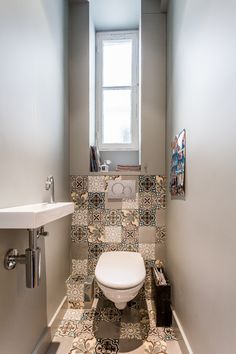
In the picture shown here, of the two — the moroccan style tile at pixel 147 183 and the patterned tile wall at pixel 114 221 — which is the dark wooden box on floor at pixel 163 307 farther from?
the moroccan style tile at pixel 147 183

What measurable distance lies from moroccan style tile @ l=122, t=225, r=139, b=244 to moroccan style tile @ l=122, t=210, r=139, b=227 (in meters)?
0.03

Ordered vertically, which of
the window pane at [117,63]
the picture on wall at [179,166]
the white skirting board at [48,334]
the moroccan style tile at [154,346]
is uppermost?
the window pane at [117,63]

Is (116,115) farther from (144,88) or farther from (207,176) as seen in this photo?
(207,176)

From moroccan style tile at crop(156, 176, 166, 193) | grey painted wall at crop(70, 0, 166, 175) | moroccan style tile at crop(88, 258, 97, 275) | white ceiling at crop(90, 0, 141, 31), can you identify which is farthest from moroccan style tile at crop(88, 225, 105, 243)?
white ceiling at crop(90, 0, 141, 31)

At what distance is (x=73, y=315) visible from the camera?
1761 millimetres

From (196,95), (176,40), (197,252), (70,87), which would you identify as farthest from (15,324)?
(176,40)

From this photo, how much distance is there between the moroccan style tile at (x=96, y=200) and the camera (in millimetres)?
2059

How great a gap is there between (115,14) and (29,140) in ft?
5.64

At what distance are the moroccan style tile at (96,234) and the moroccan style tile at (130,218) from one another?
0.21 metres

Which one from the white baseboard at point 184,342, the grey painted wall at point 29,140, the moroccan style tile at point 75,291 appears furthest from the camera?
the moroccan style tile at point 75,291

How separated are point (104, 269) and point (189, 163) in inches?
35.2

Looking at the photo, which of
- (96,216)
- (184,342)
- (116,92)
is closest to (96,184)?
(96,216)

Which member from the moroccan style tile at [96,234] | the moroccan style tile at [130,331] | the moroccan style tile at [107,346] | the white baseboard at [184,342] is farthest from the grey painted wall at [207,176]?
the moroccan style tile at [96,234]

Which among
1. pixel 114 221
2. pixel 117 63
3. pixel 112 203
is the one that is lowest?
pixel 114 221
